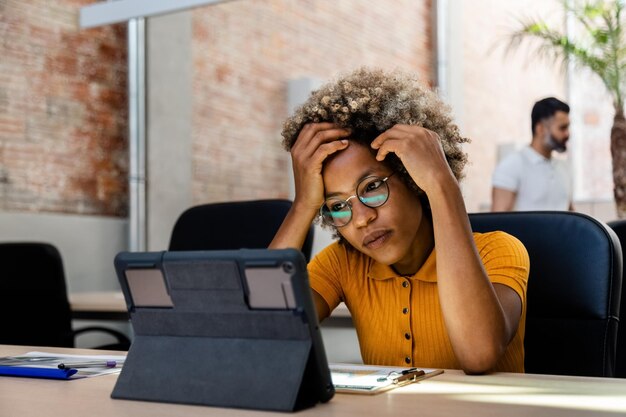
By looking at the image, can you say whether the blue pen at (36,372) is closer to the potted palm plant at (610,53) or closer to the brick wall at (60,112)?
Answer: the brick wall at (60,112)

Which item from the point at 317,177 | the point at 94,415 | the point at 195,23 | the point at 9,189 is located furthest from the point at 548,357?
the point at 195,23

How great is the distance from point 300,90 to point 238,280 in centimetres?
556

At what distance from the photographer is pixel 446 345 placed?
1.72 m

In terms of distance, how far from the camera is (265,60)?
6.47 meters

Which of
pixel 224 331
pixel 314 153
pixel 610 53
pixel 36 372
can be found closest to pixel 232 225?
pixel 314 153

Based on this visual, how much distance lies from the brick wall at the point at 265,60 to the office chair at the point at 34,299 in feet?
7.78

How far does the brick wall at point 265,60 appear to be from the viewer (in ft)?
19.6

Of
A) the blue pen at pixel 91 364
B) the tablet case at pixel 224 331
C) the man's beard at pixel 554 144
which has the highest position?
the man's beard at pixel 554 144

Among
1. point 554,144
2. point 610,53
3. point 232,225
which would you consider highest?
point 610,53

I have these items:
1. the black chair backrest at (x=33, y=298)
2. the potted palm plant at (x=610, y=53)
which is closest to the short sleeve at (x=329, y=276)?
the black chair backrest at (x=33, y=298)

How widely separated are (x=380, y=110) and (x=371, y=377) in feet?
2.18

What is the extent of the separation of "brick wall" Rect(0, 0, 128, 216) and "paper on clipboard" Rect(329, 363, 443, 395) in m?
3.72

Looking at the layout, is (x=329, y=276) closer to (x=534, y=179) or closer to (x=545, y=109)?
(x=534, y=179)

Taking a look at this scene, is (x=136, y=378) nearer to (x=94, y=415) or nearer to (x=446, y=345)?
(x=94, y=415)
